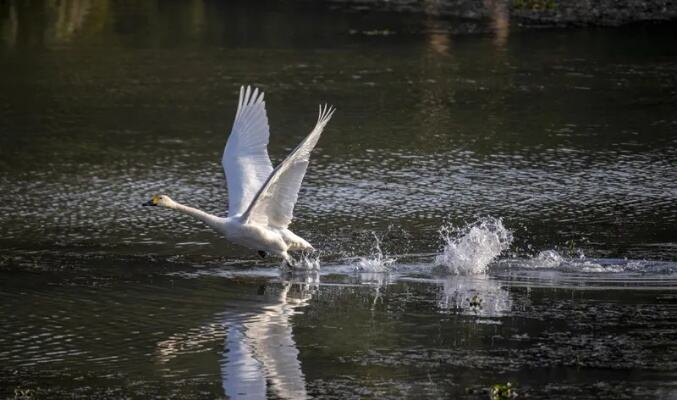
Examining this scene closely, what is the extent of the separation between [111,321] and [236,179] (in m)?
3.23

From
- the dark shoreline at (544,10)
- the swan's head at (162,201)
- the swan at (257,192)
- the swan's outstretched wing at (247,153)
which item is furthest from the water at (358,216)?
the dark shoreline at (544,10)

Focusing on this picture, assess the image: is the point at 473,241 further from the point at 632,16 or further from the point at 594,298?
the point at 632,16

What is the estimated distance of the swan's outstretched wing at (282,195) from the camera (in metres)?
13.3

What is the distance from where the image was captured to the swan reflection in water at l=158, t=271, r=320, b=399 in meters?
9.60

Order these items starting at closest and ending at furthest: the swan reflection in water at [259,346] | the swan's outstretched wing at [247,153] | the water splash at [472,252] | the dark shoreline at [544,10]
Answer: the swan reflection in water at [259,346]
the water splash at [472,252]
the swan's outstretched wing at [247,153]
the dark shoreline at [544,10]

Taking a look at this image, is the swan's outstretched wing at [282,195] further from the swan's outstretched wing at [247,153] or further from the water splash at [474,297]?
the water splash at [474,297]

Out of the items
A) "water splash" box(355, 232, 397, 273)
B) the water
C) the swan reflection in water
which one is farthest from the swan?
the swan reflection in water

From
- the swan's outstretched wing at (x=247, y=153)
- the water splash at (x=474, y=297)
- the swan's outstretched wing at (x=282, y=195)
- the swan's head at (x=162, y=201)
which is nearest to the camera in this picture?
the water splash at (x=474, y=297)

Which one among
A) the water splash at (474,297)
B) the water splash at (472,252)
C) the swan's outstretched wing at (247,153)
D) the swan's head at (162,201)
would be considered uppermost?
the swan's outstretched wing at (247,153)

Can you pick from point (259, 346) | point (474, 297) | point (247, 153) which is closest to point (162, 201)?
point (247, 153)

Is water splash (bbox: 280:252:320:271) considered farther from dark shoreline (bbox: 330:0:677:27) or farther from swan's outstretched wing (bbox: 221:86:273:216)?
dark shoreline (bbox: 330:0:677:27)

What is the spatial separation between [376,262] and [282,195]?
1.11 metres

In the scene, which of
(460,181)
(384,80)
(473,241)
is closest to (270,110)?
(384,80)

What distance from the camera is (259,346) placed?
422 inches
